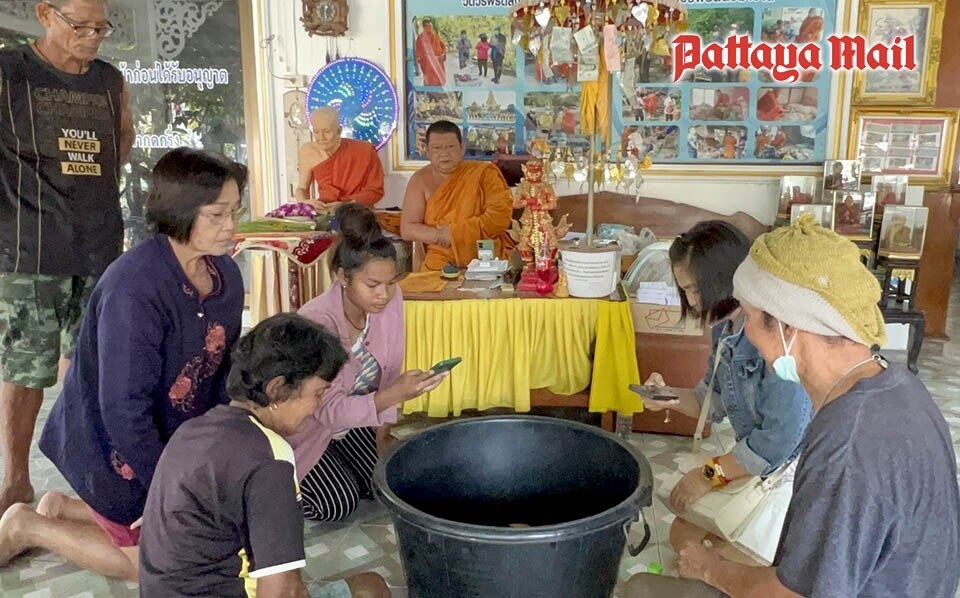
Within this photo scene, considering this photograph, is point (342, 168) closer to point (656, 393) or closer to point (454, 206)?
point (454, 206)

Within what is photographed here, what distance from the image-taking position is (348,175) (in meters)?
4.22

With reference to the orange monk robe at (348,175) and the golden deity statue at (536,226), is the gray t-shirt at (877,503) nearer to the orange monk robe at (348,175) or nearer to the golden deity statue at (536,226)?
the golden deity statue at (536,226)

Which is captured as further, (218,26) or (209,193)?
(218,26)

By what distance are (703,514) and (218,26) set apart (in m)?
4.04

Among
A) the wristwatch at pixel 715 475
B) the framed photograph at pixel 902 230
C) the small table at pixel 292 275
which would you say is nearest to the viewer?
the wristwatch at pixel 715 475


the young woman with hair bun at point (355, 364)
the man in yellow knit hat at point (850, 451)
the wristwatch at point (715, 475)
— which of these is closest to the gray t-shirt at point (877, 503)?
the man in yellow knit hat at point (850, 451)

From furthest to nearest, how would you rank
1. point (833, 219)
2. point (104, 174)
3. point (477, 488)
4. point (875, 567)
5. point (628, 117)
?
point (628, 117) → point (833, 219) → point (104, 174) → point (477, 488) → point (875, 567)

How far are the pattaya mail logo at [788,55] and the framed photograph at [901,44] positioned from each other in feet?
0.10

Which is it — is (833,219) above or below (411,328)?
above

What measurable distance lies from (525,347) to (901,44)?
2.91 meters

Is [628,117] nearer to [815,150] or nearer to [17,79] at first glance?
[815,150]

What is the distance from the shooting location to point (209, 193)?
65.7 inches

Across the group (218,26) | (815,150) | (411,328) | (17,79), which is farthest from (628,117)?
(17,79)

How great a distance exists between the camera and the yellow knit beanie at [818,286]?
107 centimetres
